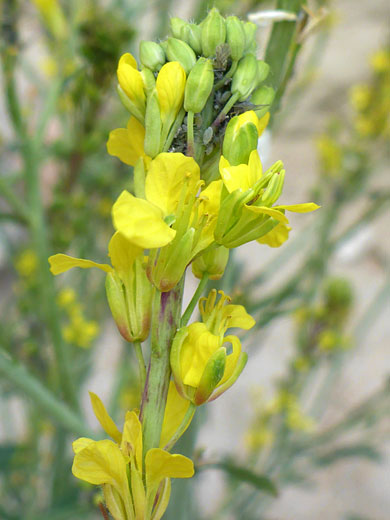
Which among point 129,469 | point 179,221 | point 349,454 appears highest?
point 179,221

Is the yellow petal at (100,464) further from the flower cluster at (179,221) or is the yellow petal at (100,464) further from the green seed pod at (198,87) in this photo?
the green seed pod at (198,87)

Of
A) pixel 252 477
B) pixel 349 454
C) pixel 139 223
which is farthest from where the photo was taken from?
pixel 349 454

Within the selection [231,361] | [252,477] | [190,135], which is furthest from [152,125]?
[252,477]

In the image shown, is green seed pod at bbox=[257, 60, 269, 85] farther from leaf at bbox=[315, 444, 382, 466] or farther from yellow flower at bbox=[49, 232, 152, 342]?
leaf at bbox=[315, 444, 382, 466]

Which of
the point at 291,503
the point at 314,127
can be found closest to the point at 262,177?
the point at 291,503

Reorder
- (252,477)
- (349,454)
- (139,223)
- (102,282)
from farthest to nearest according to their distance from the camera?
1. (102,282)
2. (349,454)
3. (252,477)
4. (139,223)

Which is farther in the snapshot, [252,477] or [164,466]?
[252,477]

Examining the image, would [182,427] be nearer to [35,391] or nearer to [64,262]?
[64,262]

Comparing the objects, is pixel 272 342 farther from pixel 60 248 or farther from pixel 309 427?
pixel 60 248

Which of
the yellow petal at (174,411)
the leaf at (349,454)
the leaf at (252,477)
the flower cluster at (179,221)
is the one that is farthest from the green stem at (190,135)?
the leaf at (349,454)
